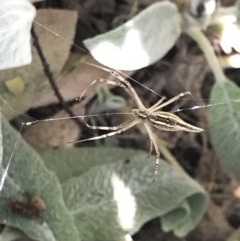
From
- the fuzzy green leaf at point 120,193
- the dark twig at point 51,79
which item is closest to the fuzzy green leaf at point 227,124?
the fuzzy green leaf at point 120,193

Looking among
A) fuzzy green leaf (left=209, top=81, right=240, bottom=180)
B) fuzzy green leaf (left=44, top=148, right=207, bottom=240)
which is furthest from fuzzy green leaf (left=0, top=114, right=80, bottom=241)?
fuzzy green leaf (left=209, top=81, right=240, bottom=180)

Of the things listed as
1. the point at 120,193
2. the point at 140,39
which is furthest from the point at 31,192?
the point at 140,39

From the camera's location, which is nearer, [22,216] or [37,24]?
[22,216]

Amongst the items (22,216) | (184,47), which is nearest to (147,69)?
(184,47)

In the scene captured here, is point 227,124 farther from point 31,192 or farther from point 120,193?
point 31,192

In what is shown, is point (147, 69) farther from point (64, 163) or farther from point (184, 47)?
point (64, 163)

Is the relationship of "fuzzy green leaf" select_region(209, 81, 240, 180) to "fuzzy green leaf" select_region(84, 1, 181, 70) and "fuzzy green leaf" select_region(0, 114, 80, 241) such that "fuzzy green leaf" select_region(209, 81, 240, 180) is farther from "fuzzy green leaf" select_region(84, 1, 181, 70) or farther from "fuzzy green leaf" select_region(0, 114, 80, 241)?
"fuzzy green leaf" select_region(0, 114, 80, 241)
